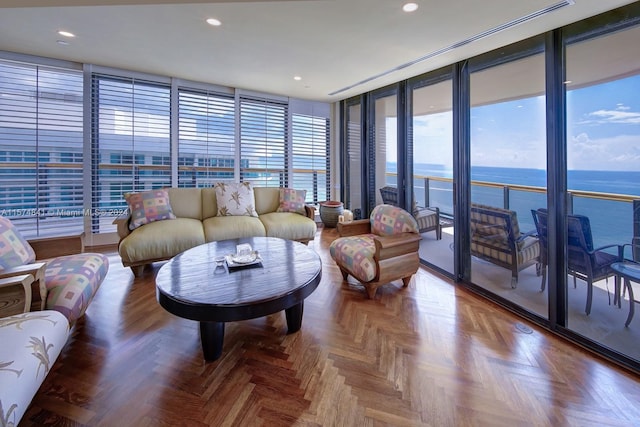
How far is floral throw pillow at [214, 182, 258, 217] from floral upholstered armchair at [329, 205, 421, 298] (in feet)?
5.27

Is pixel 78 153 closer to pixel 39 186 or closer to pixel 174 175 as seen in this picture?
pixel 39 186

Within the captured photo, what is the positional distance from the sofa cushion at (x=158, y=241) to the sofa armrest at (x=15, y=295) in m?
1.41

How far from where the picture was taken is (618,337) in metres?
1.89

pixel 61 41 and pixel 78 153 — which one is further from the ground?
pixel 61 41

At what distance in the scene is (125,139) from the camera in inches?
162

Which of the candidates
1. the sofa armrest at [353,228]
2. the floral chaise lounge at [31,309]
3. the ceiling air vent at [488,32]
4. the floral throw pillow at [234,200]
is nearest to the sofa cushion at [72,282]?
the floral chaise lounge at [31,309]

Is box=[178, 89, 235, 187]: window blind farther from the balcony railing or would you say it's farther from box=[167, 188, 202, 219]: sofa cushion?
the balcony railing

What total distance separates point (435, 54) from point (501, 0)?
3.16 ft

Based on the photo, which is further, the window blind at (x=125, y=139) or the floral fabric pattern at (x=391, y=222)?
the window blind at (x=125, y=139)

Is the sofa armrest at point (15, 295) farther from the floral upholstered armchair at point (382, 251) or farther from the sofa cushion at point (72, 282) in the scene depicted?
the floral upholstered armchair at point (382, 251)

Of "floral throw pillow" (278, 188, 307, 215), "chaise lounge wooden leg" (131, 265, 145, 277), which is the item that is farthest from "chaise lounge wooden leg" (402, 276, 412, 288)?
"chaise lounge wooden leg" (131, 265, 145, 277)

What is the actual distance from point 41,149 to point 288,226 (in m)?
3.42

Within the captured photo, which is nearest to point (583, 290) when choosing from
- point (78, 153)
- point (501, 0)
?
point (501, 0)

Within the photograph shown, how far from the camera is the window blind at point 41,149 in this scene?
3467 mm
